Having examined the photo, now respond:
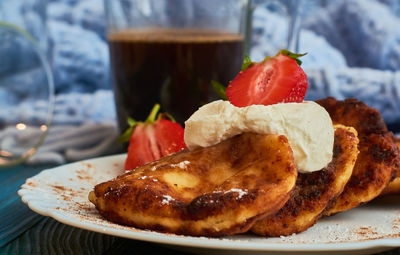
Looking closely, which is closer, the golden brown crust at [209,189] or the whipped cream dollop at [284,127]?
the golden brown crust at [209,189]

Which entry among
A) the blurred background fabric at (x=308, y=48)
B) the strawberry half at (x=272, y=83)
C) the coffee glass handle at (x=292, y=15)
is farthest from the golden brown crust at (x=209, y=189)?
the blurred background fabric at (x=308, y=48)

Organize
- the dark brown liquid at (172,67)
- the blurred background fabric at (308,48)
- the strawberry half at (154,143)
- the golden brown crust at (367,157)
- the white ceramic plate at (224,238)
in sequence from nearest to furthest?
the white ceramic plate at (224,238)
the golden brown crust at (367,157)
the strawberry half at (154,143)
the dark brown liquid at (172,67)
the blurred background fabric at (308,48)

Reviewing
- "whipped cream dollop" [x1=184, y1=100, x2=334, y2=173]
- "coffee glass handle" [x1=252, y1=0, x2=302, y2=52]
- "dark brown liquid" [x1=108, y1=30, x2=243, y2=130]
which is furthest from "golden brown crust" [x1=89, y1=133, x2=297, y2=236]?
"coffee glass handle" [x1=252, y1=0, x2=302, y2=52]

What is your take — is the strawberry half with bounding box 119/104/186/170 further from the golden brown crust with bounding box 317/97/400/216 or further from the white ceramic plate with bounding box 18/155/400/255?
the golden brown crust with bounding box 317/97/400/216

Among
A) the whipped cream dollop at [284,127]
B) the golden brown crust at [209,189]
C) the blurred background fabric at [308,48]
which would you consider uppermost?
the whipped cream dollop at [284,127]

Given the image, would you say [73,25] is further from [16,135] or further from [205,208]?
[205,208]

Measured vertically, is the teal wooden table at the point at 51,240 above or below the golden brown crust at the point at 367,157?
below

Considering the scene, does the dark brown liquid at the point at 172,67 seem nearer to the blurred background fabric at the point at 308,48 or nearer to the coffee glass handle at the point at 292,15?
the coffee glass handle at the point at 292,15
